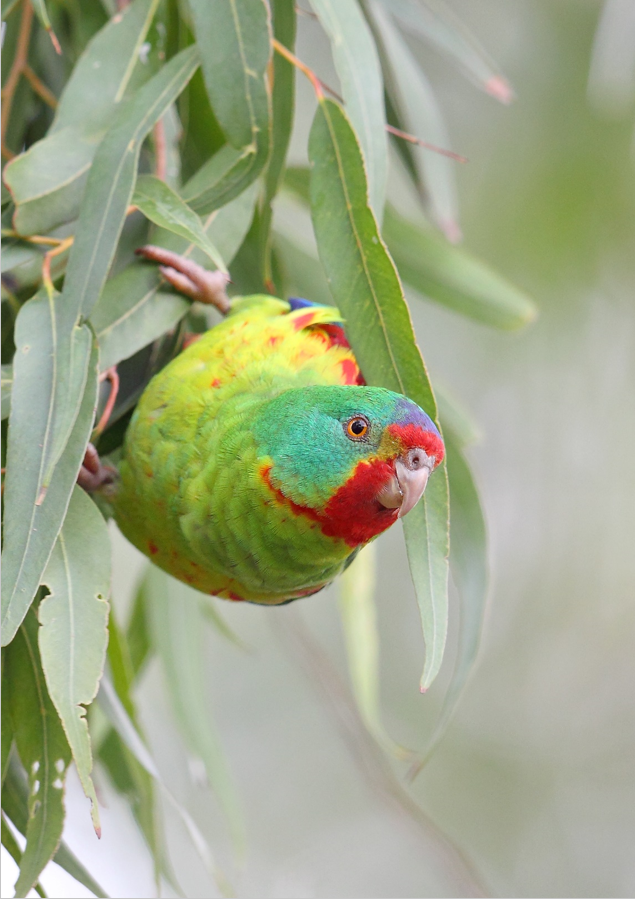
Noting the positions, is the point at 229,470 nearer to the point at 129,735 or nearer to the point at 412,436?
the point at 412,436

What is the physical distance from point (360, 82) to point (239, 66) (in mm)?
216

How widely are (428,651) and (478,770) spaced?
479cm

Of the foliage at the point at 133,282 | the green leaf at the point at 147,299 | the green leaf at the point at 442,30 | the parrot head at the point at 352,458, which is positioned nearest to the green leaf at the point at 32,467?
the foliage at the point at 133,282

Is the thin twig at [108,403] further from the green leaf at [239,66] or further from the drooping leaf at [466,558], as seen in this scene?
the drooping leaf at [466,558]

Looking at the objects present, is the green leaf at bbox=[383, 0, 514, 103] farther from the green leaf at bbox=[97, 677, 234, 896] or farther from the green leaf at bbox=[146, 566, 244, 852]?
the green leaf at bbox=[97, 677, 234, 896]

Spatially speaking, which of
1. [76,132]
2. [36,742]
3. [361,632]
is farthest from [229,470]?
[361,632]

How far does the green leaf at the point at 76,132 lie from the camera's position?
Answer: 1.26m

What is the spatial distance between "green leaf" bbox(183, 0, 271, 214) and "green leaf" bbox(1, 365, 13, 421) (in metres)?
0.45

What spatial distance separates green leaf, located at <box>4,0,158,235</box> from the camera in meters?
1.26

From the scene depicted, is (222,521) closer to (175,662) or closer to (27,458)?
(27,458)

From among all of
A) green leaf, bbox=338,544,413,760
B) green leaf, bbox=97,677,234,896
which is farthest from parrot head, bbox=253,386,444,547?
green leaf, bbox=338,544,413,760

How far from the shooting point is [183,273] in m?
1.38

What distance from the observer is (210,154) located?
157 centimetres

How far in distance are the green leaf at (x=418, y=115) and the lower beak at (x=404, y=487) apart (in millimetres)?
947
